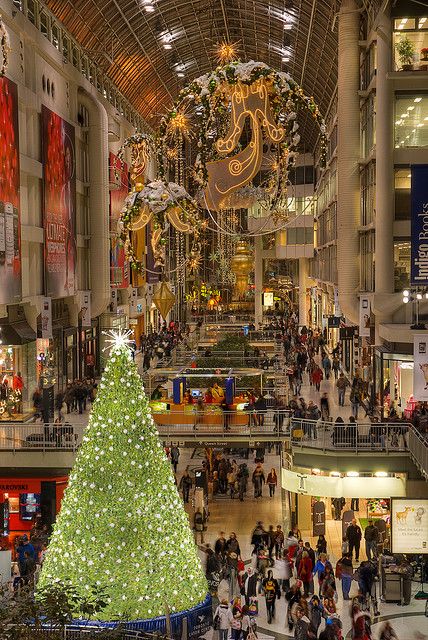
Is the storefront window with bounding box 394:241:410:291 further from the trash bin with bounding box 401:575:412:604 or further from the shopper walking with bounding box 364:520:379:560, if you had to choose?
the trash bin with bounding box 401:575:412:604

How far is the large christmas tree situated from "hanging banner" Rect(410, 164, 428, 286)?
1769 cm

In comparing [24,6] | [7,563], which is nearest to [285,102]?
[7,563]

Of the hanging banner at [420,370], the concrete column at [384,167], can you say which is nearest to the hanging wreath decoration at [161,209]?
the hanging banner at [420,370]

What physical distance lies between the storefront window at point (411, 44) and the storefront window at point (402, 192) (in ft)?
10.9

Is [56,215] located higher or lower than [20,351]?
higher

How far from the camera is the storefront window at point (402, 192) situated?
36.3 m

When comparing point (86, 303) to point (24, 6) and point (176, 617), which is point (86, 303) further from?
point (176, 617)

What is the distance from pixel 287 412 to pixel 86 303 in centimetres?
1967

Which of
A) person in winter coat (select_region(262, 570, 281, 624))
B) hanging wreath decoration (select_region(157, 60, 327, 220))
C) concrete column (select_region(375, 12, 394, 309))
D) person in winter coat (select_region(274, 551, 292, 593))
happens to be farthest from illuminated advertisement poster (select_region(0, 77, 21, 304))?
person in winter coat (select_region(262, 570, 281, 624))

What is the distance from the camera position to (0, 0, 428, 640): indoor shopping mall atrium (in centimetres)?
1591

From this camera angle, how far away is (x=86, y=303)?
4809 centimetres

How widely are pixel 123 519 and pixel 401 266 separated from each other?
2288 cm

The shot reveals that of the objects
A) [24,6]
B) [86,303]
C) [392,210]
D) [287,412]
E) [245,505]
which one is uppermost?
[24,6]

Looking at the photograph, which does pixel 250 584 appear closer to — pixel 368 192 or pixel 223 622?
pixel 223 622
